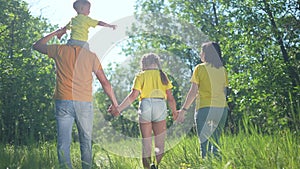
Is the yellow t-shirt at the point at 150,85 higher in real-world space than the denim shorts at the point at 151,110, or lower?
higher

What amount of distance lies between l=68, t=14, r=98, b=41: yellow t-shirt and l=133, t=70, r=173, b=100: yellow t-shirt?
1077mm

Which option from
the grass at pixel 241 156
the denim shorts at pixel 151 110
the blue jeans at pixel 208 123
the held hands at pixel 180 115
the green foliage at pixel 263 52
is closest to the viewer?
the grass at pixel 241 156

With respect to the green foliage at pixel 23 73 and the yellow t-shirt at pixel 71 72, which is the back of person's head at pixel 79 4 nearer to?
the yellow t-shirt at pixel 71 72

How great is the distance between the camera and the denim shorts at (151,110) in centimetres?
516

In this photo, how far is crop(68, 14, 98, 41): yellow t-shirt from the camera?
4.51 metres

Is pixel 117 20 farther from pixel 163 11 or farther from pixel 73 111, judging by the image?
pixel 163 11

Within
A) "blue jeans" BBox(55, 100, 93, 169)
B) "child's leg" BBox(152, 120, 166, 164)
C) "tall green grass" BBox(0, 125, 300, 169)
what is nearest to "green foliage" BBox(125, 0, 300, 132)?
"child's leg" BBox(152, 120, 166, 164)

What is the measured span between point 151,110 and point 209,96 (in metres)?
0.75

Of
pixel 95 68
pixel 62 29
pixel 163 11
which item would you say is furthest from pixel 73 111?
pixel 163 11

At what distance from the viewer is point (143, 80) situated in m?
5.33

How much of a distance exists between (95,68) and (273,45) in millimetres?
10108

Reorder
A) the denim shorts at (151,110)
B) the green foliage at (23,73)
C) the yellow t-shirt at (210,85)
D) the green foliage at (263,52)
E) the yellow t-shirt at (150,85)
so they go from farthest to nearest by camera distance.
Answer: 1. the green foliage at (23,73)
2. the green foliage at (263,52)
3. the yellow t-shirt at (150,85)
4. the denim shorts at (151,110)
5. the yellow t-shirt at (210,85)

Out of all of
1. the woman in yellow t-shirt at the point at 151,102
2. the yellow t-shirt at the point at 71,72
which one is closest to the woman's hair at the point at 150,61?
the woman in yellow t-shirt at the point at 151,102

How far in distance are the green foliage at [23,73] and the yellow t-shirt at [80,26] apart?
1161 centimetres
